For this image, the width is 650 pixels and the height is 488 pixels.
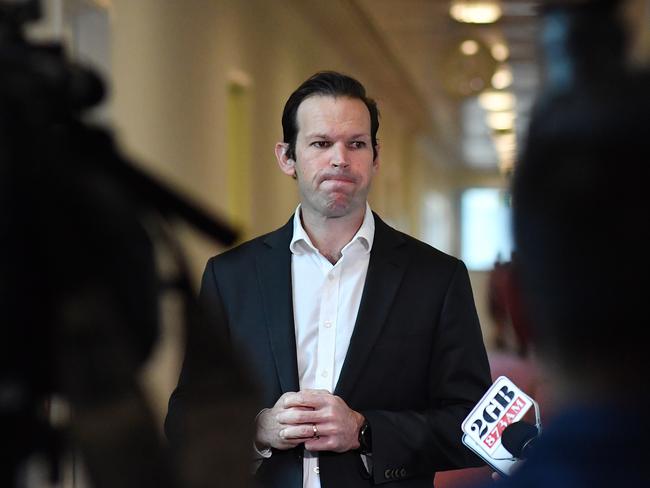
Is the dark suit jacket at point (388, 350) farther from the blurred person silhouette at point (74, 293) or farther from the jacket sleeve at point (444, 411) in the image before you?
the blurred person silhouette at point (74, 293)

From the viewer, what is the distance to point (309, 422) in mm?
2527

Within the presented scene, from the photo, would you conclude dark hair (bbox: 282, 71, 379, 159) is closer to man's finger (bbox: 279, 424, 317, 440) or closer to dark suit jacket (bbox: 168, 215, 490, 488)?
dark suit jacket (bbox: 168, 215, 490, 488)

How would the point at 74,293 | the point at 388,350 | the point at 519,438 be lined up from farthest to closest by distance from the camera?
the point at 388,350 < the point at 519,438 < the point at 74,293

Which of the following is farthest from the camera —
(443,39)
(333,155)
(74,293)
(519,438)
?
(443,39)

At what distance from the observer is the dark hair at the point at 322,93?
2.88 meters

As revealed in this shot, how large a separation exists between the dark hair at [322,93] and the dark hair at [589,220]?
190 centimetres

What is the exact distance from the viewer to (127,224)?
3.21 feet

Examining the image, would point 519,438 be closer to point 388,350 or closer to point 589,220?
point 388,350

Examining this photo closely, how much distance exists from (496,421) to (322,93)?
34.5 inches

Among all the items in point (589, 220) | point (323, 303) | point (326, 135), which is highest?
point (326, 135)

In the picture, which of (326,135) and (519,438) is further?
(326,135)

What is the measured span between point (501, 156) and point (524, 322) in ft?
75.3

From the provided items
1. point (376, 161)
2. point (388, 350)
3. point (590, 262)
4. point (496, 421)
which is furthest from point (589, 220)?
point (376, 161)

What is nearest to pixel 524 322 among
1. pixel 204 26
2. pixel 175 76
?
pixel 175 76
